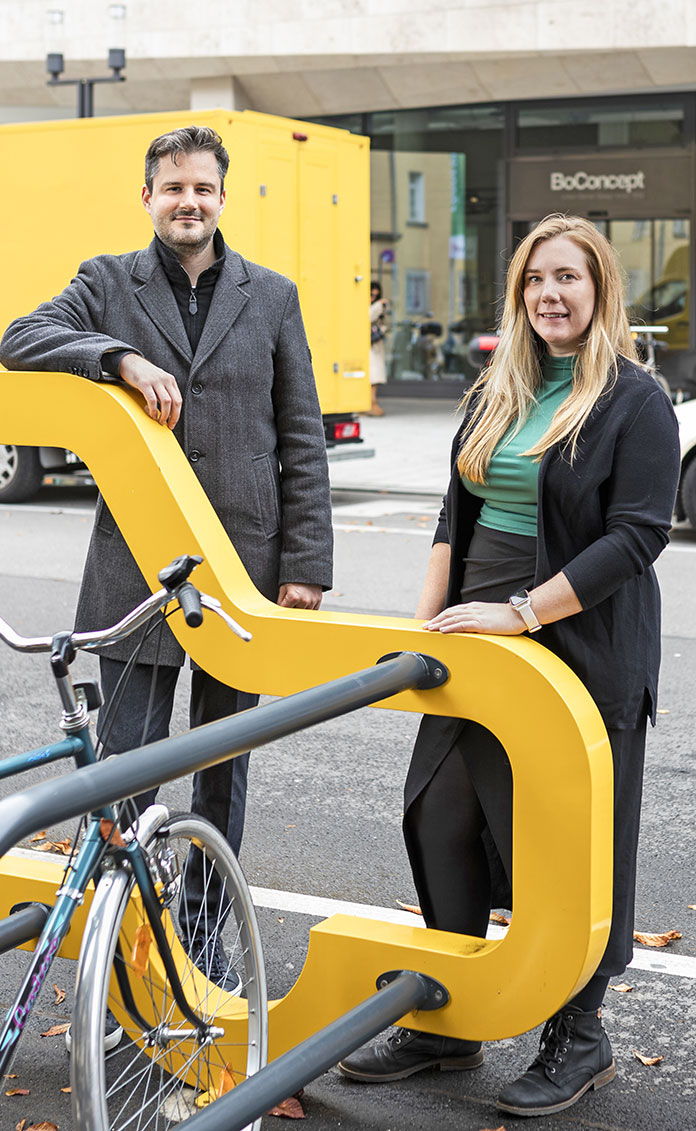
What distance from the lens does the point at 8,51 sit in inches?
874

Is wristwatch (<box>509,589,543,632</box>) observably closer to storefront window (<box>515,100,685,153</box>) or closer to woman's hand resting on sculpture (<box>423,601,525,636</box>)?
woman's hand resting on sculpture (<box>423,601,525,636</box>)

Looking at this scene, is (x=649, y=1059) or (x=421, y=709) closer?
(x=421, y=709)

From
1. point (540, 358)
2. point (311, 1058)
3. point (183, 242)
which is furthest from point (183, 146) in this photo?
point (311, 1058)

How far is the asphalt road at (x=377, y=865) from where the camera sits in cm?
316

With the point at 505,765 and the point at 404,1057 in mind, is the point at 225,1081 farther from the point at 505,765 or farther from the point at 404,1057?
the point at 505,765

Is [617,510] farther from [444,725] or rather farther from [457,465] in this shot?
[444,725]

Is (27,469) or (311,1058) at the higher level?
(27,469)

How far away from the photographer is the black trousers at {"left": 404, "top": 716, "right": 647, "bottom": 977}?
10.3 feet

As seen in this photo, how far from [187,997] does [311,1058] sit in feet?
1.49

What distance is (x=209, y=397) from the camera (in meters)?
3.45

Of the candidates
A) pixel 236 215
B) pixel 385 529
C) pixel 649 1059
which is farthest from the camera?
pixel 236 215

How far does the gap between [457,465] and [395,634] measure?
51 cm

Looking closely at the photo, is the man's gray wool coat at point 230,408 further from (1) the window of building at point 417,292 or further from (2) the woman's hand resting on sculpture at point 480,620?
(1) the window of building at point 417,292

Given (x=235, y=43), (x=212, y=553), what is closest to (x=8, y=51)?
(x=235, y=43)
